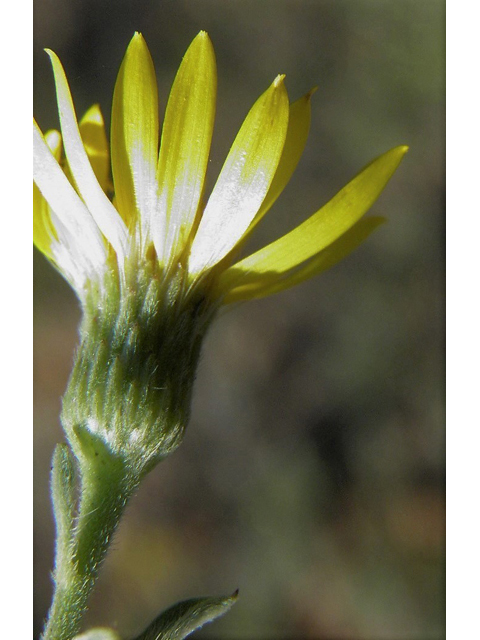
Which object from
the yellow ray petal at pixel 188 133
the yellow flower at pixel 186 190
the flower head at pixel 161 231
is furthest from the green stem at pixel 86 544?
the yellow ray petal at pixel 188 133

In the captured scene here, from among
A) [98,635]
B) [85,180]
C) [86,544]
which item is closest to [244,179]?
[85,180]

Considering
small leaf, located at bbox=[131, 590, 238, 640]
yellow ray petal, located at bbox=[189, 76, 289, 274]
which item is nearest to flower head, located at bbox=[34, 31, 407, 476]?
yellow ray petal, located at bbox=[189, 76, 289, 274]

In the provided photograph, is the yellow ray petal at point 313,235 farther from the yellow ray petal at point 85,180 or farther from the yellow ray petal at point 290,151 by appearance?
the yellow ray petal at point 85,180

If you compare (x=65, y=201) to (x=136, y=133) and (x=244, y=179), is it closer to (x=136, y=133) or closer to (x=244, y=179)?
(x=136, y=133)

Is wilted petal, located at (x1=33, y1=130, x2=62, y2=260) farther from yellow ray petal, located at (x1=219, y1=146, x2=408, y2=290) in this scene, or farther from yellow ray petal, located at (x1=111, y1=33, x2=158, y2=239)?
yellow ray petal, located at (x1=219, y1=146, x2=408, y2=290)
